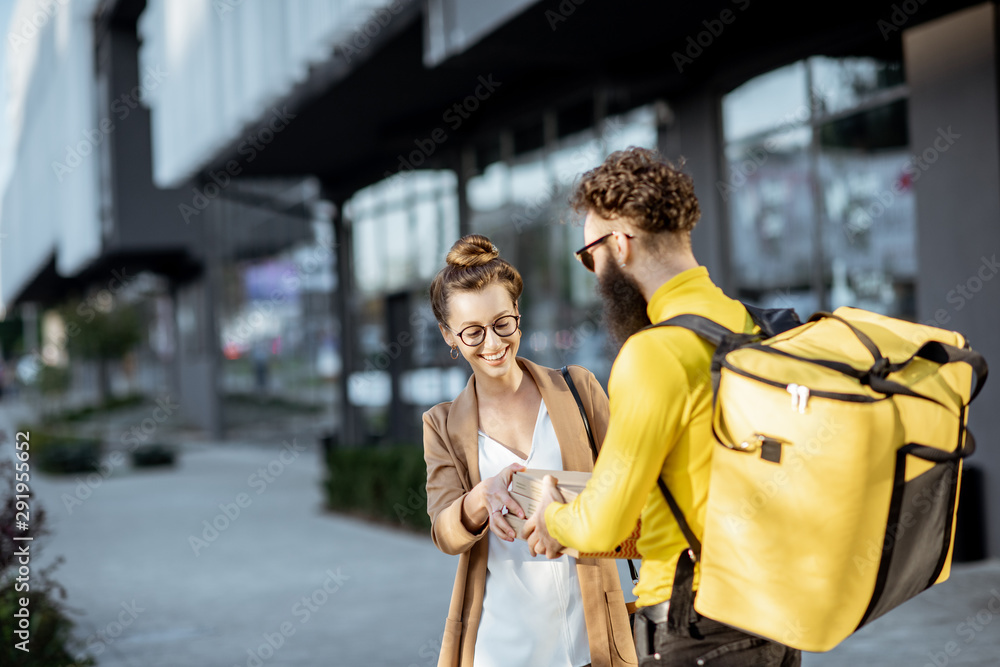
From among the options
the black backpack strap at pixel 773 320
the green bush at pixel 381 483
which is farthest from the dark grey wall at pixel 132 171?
the black backpack strap at pixel 773 320

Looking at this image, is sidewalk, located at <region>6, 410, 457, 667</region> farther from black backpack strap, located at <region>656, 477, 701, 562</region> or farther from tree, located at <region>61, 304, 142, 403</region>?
tree, located at <region>61, 304, 142, 403</region>

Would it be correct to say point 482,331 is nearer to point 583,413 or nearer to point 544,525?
point 583,413

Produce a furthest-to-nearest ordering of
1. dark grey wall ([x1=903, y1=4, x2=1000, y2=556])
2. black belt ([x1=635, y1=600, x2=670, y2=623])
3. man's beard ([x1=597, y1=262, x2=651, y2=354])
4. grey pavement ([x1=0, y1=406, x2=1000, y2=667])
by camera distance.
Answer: dark grey wall ([x1=903, y1=4, x2=1000, y2=556])
grey pavement ([x1=0, y1=406, x2=1000, y2=667])
man's beard ([x1=597, y1=262, x2=651, y2=354])
black belt ([x1=635, y1=600, x2=670, y2=623])

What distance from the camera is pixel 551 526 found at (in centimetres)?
208

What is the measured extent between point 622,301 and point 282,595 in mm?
7103

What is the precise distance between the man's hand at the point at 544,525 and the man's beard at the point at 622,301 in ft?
1.15

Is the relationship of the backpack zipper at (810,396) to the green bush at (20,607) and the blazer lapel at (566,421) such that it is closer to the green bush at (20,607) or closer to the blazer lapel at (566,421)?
the blazer lapel at (566,421)

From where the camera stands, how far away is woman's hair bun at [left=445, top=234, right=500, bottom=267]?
256 centimetres

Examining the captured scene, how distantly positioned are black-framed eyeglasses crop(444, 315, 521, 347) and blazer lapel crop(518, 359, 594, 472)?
0.49 ft

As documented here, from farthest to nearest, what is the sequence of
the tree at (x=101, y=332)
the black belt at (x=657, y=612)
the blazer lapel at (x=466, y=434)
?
1. the tree at (x=101, y=332)
2. the blazer lapel at (x=466, y=434)
3. the black belt at (x=657, y=612)

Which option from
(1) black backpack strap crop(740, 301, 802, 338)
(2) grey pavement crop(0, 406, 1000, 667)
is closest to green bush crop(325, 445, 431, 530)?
(2) grey pavement crop(0, 406, 1000, 667)

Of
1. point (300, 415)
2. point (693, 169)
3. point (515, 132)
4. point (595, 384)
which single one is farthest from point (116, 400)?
point (595, 384)

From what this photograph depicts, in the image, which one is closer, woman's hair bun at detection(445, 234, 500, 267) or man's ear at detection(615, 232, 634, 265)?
man's ear at detection(615, 232, 634, 265)

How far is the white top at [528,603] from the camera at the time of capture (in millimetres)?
2580
